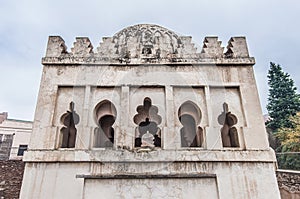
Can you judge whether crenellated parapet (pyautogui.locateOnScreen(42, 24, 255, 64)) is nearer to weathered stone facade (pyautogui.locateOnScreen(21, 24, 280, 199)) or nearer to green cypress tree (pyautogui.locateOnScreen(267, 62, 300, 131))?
weathered stone facade (pyautogui.locateOnScreen(21, 24, 280, 199))

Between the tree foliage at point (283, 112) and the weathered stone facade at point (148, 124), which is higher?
the tree foliage at point (283, 112)

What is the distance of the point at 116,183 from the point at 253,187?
3303 millimetres

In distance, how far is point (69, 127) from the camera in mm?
7332

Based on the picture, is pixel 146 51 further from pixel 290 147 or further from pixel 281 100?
pixel 281 100

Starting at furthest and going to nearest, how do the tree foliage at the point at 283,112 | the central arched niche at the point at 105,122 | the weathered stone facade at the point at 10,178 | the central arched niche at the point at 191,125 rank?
the tree foliage at the point at 283,112
the weathered stone facade at the point at 10,178
the central arched niche at the point at 105,122
the central arched niche at the point at 191,125

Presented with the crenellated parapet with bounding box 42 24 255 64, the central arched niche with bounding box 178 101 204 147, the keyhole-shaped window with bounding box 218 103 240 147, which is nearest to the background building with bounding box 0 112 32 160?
the crenellated parapet with bounding box 42 24 255 64

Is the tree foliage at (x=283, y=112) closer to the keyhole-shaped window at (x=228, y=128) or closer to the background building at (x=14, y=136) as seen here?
the keyhole-shaped window at (x=228, y=128)

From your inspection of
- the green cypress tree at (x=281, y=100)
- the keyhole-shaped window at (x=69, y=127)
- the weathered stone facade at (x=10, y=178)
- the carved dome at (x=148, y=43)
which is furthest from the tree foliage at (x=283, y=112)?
the weathered stone facade at (x=10, y=178)

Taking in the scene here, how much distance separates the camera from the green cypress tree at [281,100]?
21.0 m

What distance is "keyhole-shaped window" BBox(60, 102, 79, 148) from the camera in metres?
6.76

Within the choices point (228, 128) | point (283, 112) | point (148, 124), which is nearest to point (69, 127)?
point (148, 124)

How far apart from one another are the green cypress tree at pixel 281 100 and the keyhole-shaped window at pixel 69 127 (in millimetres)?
18663

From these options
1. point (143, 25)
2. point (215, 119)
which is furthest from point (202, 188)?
point (143, 25)

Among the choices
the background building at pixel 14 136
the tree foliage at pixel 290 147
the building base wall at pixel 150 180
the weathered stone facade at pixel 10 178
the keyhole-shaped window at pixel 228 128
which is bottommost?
the building base wall at pixel 150 180
